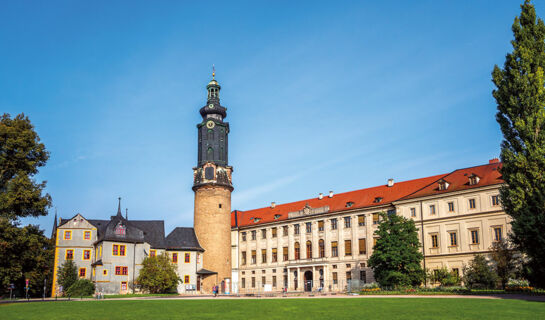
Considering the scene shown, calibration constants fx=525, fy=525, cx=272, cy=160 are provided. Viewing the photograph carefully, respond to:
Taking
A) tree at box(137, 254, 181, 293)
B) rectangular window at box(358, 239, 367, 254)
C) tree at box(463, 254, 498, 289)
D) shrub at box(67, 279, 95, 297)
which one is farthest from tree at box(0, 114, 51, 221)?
rectangular window at box(358, 239, 367, 254)

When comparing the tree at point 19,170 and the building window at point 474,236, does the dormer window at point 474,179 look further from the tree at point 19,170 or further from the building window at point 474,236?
the tree at point 19,170

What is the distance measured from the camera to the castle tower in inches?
2911

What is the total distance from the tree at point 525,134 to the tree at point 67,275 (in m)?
49.8

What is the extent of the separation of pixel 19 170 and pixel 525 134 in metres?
33.6

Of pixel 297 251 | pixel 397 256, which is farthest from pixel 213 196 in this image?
pixel 397 256

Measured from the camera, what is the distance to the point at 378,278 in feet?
169

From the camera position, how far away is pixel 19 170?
120 feet

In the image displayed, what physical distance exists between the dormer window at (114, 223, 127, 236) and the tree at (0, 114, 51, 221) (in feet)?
95.1

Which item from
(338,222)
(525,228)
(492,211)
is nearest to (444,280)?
(492,211)

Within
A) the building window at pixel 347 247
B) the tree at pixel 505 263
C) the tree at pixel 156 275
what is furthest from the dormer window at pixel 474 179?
the tree at pixel 156 275

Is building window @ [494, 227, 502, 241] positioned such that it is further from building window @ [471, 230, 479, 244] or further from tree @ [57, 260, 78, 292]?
tree @ [57, 260, 78, 292]

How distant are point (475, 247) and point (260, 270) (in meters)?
33.6

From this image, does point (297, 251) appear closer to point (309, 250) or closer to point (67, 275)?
point (309, 250)

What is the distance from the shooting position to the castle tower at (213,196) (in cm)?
7394
